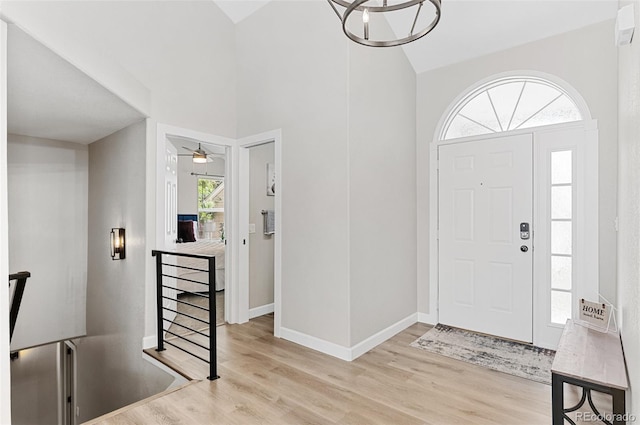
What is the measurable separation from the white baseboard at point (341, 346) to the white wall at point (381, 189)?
0.06 metres

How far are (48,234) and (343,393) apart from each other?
13.9 ft

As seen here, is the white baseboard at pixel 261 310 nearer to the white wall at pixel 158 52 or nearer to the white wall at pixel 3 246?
the white wall at pixel 158 52

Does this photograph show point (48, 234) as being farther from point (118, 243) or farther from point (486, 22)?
point (486, 22)

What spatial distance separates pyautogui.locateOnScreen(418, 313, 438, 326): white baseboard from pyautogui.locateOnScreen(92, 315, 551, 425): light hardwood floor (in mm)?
860

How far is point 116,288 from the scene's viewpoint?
3.95 meters

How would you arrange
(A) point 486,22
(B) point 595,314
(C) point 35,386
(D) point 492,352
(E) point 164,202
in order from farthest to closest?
1. (C) point 35,386
2. (E) point 164,202
3. (A) point 486,22
4. (D) point 492,352
5. (B) point 595,314

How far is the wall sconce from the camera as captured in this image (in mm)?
3746

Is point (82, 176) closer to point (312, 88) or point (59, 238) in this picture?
point (59, 238)

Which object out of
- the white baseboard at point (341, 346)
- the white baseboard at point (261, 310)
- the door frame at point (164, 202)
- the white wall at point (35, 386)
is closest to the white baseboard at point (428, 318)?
the white baseboard at point (341, 346)

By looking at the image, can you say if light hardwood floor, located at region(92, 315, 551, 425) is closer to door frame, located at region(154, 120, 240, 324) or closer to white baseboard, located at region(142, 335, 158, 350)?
white baseboard, located at region(142, 335, 158, 350)

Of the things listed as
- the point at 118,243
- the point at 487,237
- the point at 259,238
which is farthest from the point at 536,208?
the point at 118,243

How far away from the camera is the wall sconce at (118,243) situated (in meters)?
3.75

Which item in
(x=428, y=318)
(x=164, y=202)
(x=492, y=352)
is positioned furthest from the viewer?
(x=428, y=318)

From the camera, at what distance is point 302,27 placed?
3.46m
